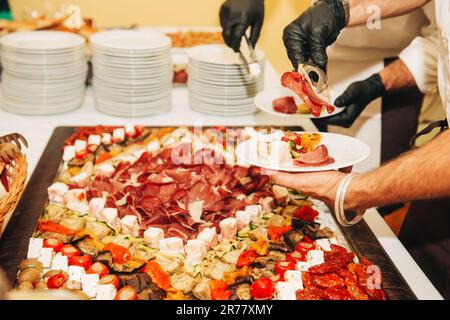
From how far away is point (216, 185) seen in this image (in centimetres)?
160

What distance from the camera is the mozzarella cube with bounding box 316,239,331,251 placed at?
135cm

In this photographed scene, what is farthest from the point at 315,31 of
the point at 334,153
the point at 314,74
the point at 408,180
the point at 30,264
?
the point at 30,264

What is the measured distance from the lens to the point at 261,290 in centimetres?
119

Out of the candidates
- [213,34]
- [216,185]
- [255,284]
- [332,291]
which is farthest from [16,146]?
[213,34]

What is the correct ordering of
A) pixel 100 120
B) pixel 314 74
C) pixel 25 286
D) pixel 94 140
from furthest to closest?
pixel 100 120 → pixel 94 140 → pixel 314 74 → pixel 25 286

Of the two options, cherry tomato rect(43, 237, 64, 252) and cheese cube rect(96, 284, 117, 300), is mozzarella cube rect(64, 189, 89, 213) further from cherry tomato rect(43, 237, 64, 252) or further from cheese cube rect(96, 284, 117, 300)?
cheese cube rect(96, 284, 117, 300)

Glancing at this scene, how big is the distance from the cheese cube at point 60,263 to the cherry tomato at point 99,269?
2.3 inches

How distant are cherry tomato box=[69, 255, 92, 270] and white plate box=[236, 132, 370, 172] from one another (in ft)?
1.40

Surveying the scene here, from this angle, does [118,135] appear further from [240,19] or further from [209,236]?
[209,236]

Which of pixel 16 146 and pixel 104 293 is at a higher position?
pixel 16 146

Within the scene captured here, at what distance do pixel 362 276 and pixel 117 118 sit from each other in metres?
1.28

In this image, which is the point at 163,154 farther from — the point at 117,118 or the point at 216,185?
the point at 117,118

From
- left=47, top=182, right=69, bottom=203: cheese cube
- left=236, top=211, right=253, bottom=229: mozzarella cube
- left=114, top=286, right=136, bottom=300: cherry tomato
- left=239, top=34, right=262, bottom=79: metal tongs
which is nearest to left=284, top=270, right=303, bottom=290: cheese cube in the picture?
left=236, top=211, right=253, bottom=229: mozzarella cube

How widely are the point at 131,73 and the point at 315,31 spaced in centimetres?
90
